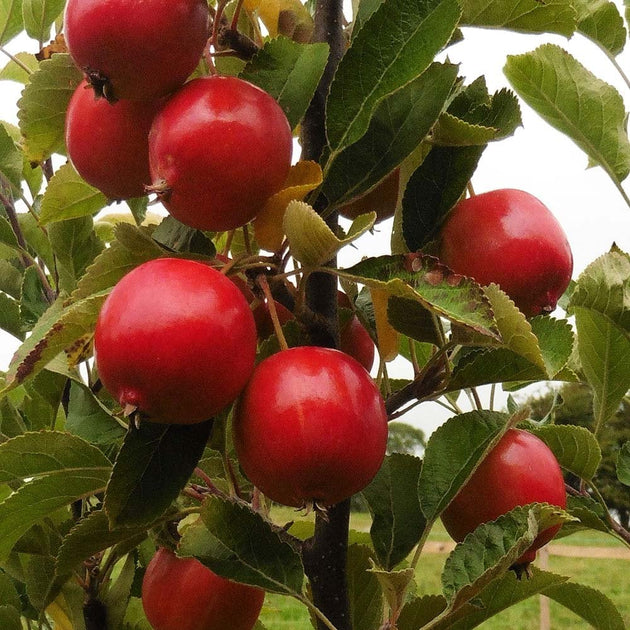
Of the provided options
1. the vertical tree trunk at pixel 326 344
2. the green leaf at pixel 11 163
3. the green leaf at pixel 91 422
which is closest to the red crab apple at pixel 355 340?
the vertical tree trunk at pixel 326 344

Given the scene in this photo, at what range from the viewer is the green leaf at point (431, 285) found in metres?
0.45

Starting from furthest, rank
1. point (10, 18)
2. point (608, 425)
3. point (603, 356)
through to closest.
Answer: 1. point (608, 425)
2. point (10, 18)
3. point (603, 356)

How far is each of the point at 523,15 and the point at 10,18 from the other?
3.31 ft

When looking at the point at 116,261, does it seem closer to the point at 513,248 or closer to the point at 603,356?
the point at 513,248

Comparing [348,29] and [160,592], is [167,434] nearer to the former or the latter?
[160,592]

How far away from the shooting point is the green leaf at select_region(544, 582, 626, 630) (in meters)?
0.88

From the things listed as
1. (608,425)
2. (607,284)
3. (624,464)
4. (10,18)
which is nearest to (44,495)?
(607,284)

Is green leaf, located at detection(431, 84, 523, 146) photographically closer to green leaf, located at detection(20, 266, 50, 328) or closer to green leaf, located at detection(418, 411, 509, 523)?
green leaf, located at detection(418, 411, 509, 523)

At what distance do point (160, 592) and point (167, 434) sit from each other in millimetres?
231

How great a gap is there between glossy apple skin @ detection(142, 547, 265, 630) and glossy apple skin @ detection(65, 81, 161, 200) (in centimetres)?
33

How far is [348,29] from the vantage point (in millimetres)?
726

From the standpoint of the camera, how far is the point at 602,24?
3.18 feet

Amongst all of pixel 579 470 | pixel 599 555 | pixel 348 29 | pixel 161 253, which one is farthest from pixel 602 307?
pixel 599 555

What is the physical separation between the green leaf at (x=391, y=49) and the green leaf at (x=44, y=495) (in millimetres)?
359
